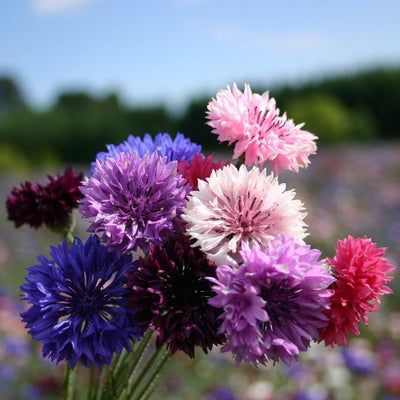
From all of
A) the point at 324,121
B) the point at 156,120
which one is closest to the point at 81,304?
the point at 324,121

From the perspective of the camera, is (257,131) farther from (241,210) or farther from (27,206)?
(27,206)

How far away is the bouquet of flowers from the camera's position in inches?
24.4

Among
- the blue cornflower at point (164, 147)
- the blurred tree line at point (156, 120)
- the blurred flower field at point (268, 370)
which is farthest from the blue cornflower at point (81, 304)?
the blurred tree line at point (156, 120)

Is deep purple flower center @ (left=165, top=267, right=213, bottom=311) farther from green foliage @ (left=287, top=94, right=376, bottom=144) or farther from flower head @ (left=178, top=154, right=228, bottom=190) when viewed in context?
green foliage @ (left=287, top=94, right=376, bottom=144)

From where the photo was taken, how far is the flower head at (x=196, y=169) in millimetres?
705

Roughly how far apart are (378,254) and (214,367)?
121 inches

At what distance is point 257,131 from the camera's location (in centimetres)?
72

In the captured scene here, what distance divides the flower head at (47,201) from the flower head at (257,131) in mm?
199

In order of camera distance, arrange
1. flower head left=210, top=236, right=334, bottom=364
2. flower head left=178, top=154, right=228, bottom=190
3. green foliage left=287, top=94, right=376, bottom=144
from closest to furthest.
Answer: flower head left=210, top=236, right=334, bottom=364, flower head left=178, top=154, right=228, bottom=190, green foliage left=287, top=94, right=376, bottom=144

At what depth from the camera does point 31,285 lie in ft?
2.28

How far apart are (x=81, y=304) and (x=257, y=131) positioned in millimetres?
220

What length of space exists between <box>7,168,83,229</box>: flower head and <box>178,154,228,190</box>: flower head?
18 centimetres

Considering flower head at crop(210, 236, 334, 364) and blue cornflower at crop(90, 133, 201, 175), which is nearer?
flower head at crop(210, 236, 334, 364)

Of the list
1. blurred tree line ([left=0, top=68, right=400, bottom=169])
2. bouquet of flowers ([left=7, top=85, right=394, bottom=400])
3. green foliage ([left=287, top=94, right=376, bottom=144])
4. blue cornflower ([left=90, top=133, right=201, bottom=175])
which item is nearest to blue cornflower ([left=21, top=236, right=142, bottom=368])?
bouquet of flowers ([left=7, top=85, right=394, bottom=400])
